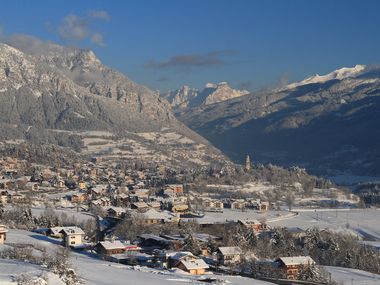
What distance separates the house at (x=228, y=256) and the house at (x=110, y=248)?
6.03m

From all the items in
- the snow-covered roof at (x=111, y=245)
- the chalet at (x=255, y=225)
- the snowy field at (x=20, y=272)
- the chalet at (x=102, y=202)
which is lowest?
the snowy field at (x=20, y=272)

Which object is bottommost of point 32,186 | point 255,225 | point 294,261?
point 294,261

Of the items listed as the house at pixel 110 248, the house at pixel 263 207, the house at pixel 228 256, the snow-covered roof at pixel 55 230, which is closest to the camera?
the house at pixel 228 256

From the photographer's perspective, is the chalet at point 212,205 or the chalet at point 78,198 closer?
the chalet at point 78,198

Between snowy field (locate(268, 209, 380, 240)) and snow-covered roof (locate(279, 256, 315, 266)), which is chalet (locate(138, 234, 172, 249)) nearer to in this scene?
snow-covered roof (locate(279, 256, 315, 266))

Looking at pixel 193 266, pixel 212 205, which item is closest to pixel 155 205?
pixel 212 205

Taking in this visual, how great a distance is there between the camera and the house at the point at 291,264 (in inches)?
1676

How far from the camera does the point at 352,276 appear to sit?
4547cm

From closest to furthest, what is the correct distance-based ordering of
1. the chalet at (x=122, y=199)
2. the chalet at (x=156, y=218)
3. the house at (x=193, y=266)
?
the house at (x=193, y=266)
the chalet at (x=156, y=218)
the chalet at (x=122, y=199)

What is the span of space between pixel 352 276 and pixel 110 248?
48.1ft

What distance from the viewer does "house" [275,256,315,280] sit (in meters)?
42.6

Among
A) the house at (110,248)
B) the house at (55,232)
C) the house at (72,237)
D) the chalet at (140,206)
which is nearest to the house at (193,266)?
the house at (110,248)

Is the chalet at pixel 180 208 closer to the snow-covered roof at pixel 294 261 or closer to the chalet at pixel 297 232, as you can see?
the chalet at pixel 297 232

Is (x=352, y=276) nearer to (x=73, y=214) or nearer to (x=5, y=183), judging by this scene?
(x=73, y=214)
